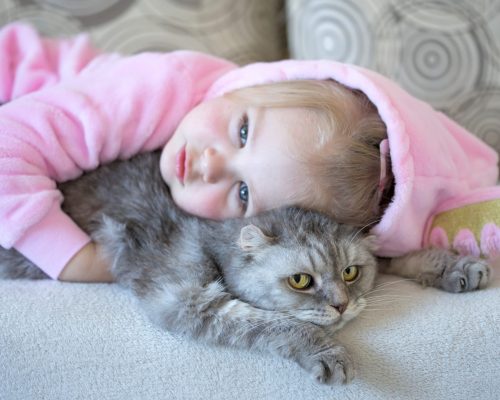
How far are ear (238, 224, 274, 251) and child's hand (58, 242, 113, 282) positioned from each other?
0.35 meters

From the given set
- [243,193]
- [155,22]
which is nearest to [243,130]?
[243,193]

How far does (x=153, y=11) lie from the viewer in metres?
1.65

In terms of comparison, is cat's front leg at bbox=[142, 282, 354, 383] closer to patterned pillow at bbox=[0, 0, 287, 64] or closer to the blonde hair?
the blonde hair

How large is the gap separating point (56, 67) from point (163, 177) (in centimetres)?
60

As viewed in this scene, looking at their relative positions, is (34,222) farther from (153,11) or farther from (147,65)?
(153,11)

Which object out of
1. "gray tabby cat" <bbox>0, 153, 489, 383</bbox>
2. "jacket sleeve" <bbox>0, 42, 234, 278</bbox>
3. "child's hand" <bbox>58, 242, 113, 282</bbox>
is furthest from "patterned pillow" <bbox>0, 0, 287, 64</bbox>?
"child's hand" <bbox>58, 242, 113, 282</bbox>

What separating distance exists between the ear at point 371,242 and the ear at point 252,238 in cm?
23

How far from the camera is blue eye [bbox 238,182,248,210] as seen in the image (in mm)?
1143

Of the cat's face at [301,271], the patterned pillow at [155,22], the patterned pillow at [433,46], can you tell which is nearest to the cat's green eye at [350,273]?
the cat's face at [301,271]

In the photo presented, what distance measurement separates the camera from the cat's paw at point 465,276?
1050 millimetres

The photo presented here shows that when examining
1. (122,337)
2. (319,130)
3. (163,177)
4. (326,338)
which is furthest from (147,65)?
(326,338)

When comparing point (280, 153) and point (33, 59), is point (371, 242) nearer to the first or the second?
point (280, 153)

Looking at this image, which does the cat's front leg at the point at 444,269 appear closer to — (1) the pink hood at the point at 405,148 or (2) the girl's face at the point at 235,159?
(1) the pink hood at the point at 405,148

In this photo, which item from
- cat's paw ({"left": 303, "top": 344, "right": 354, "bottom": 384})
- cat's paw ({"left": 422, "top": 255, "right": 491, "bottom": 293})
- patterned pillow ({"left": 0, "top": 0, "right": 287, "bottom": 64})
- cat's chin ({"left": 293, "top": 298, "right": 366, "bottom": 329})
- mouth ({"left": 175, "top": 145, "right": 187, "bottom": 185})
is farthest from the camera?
patterned pillow ({"left": 0, "top": 0, "right": 287, "bottom": 64})
